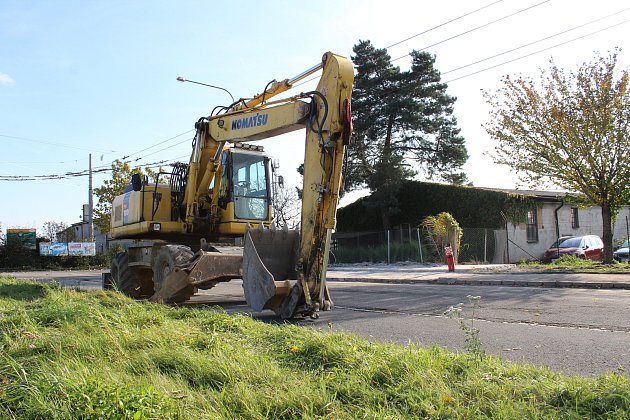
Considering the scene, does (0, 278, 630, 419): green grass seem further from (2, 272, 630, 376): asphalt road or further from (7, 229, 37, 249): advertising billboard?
(7, 229, 37, 249): advertising billboard

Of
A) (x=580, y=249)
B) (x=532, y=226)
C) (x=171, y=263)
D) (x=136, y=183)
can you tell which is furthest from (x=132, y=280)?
(x=532, y=226)

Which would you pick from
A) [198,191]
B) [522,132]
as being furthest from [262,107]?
[522,132]

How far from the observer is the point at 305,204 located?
8.80 m

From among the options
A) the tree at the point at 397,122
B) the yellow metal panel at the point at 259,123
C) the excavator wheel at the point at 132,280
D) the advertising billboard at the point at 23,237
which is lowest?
the excavator wheel at the point at 132,280

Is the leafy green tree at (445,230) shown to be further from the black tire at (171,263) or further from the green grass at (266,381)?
the green grass at (266,381)

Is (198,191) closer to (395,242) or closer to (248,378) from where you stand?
(248,378)

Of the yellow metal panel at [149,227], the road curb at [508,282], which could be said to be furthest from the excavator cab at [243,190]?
the road curb at [508,282]

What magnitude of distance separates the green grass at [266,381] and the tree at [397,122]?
29.4 m

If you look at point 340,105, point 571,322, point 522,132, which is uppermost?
point 522,132

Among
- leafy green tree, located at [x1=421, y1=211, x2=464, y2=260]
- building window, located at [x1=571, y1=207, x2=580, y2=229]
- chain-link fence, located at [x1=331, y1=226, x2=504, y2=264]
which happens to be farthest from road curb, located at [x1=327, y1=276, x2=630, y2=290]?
building window, located at [x1=571, y1=207, x2=580, y2=229]

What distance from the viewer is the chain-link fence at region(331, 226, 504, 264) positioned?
1147 inches

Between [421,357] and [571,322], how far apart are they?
4.82m

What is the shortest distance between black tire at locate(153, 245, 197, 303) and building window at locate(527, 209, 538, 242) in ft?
84.4

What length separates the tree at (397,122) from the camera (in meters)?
34.7
